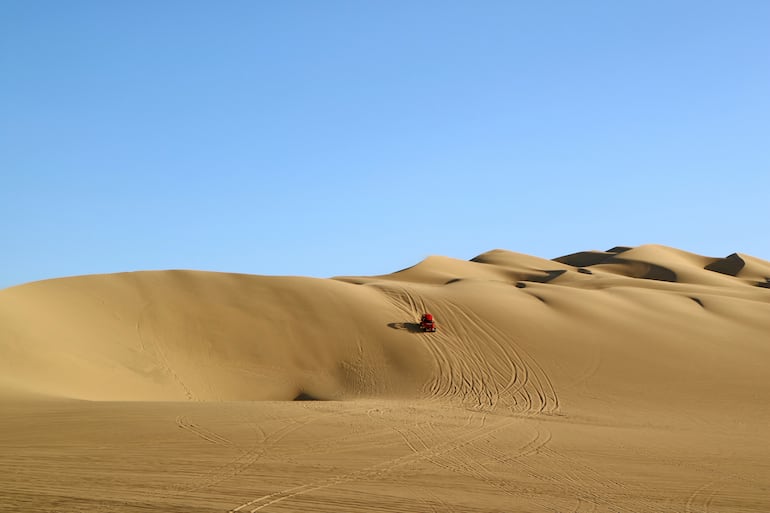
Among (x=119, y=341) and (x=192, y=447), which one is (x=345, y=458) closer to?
(x=192, y=447)

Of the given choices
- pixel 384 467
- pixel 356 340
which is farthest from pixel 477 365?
pixel 384 467

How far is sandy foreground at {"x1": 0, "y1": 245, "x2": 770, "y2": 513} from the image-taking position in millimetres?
8484

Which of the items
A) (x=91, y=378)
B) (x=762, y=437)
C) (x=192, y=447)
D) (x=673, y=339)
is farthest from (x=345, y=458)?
(x=673, y=339)

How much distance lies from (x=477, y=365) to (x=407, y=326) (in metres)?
3.51

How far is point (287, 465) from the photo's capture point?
9.66 meters

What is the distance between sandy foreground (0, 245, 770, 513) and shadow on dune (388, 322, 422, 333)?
0.08 meters

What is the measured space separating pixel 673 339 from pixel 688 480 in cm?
1509

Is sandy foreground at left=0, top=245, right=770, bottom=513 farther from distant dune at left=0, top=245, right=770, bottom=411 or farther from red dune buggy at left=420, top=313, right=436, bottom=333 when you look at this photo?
red dune buggy at left=420, top=313, right=436, bottom=333

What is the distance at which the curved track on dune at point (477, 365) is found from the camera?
59.9 ft

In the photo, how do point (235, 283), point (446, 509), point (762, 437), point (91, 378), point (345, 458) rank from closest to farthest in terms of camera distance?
point (446, 509) < point (345, 458) < point (762, 437) < point (91, 378) < point (235, 283)

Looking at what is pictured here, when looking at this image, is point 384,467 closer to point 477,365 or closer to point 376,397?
point 376,397

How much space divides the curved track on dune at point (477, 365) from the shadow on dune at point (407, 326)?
476 millimetres

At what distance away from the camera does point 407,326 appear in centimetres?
2386

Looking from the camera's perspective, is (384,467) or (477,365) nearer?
(384,467)
